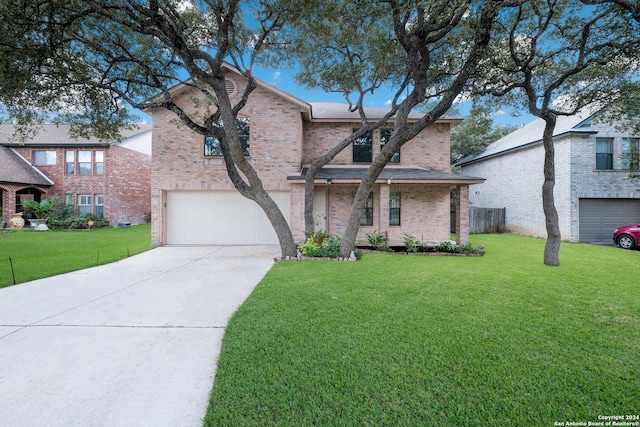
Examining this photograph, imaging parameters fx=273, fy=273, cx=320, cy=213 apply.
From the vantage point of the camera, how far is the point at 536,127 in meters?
15.7

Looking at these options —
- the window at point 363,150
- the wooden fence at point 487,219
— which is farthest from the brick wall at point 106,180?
the wooden fence at point 487,219

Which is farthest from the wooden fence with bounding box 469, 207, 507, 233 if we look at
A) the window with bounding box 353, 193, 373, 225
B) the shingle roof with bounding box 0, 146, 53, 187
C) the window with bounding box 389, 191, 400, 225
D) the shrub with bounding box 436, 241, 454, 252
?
the shingle roof with bounding box 0, 146, 53, 187

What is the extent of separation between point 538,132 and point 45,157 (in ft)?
100

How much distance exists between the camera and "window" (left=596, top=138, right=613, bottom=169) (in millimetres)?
12617

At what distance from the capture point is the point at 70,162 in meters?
18.4

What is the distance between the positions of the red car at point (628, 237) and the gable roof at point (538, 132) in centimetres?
449

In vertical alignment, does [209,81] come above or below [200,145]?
above

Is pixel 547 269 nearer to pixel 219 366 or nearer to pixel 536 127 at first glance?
pixel 219 366

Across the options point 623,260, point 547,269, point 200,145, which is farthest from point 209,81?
point 623,260

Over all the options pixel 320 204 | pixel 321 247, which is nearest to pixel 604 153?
pixel 320 204

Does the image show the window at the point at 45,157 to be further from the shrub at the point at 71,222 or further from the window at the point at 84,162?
the shrub at the point at 71,222

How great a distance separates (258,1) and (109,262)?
28.1 ft

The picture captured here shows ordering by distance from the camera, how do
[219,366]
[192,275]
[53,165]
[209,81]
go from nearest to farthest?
[219,366] → [192,275] → [209,81] → [53,165]

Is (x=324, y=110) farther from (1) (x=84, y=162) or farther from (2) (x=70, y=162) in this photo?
(2) (x=70, y=162)
